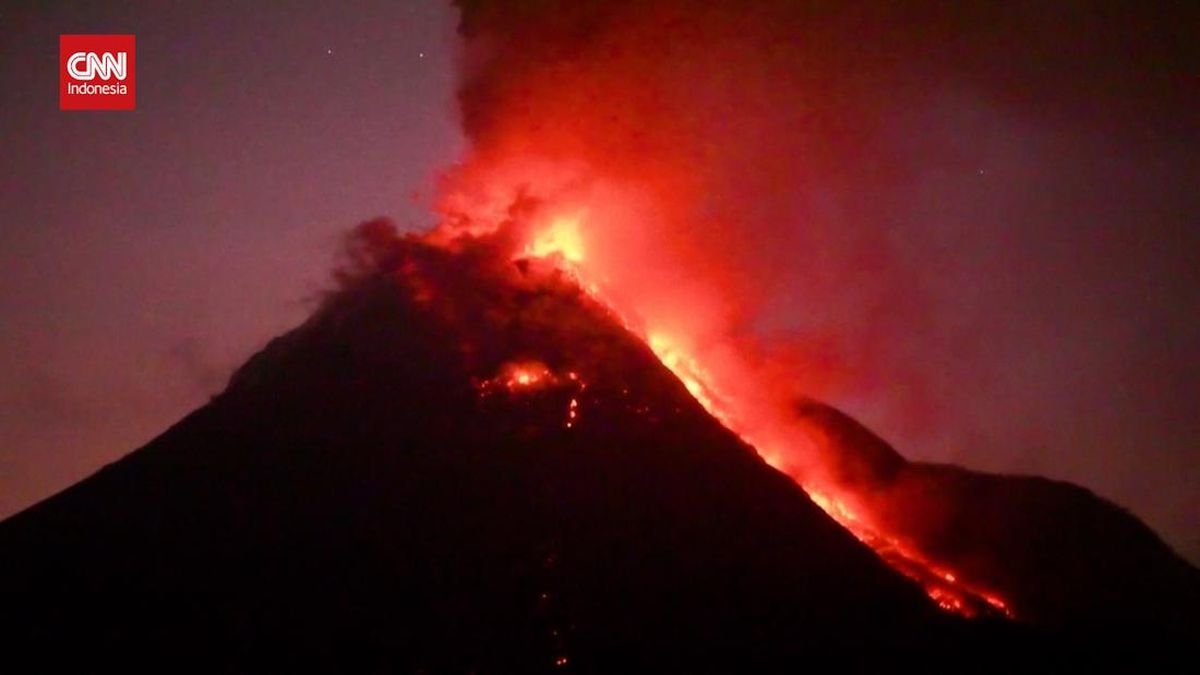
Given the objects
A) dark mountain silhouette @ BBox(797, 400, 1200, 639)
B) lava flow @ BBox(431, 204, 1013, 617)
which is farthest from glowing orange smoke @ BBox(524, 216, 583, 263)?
dark mountain silhouette @ BBox(797, 400, 1200, 639)

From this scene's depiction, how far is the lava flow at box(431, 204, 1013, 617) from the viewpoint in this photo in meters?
35.3

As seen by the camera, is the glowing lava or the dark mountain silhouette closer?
the glowing lava

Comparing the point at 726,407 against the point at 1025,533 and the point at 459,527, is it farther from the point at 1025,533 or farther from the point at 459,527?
the point at 1025,533

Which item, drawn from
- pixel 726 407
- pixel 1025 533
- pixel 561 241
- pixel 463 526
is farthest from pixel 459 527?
pixel 1025 533

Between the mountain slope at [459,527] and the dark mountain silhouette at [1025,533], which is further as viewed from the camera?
the dark mountain silhouette at [1025,533]

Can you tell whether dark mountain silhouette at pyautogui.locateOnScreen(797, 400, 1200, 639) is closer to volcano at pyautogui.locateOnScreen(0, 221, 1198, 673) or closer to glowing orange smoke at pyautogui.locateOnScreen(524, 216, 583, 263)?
volcano at pyautogui.locateOnScreen(0, 221, 1198, 673)

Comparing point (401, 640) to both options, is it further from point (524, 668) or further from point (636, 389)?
point (636, 389)

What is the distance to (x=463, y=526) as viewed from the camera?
1179 inches

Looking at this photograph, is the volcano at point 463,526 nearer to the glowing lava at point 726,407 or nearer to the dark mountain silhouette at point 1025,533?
the glowing lava at point 726,407

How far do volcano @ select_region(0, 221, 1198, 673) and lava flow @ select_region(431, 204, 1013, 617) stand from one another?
97 centimetres

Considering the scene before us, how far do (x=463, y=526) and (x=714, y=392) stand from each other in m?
13.6

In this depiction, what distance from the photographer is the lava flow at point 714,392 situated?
35312 mm

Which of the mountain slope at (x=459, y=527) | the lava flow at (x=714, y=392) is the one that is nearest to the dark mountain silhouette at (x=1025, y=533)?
the lava flow at (x=714, y=392)

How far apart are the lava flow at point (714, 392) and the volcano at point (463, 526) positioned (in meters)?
0.97
